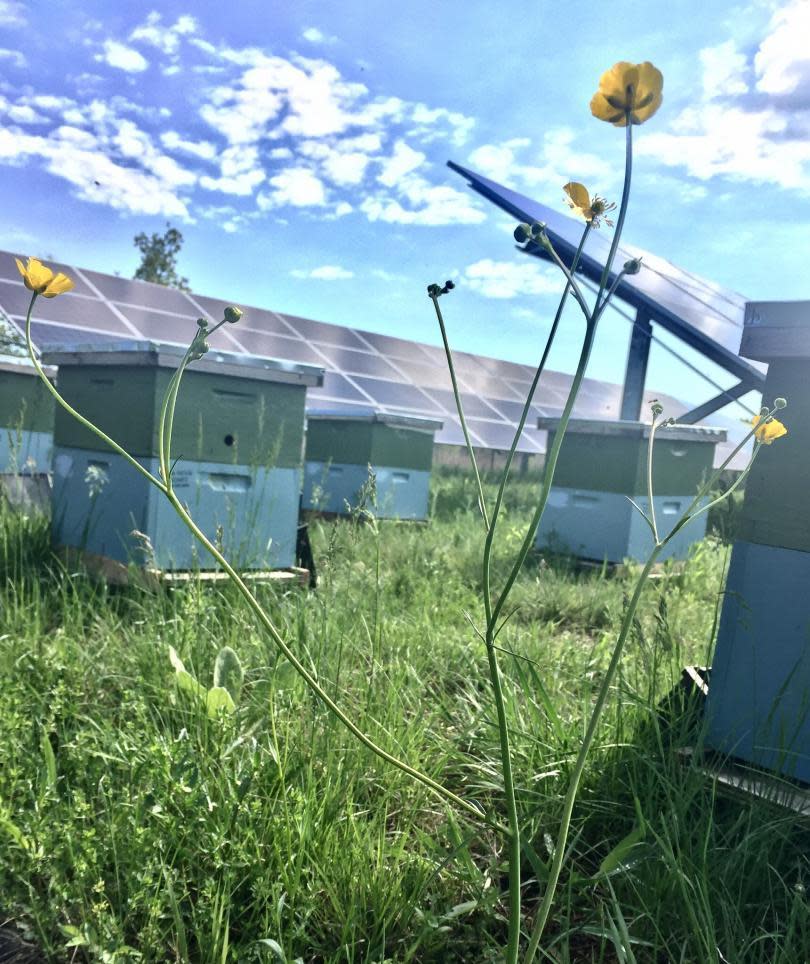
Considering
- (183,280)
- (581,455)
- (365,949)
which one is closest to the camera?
(365,949)

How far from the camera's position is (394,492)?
702 centimetres

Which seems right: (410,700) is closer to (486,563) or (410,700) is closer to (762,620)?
(762,620)

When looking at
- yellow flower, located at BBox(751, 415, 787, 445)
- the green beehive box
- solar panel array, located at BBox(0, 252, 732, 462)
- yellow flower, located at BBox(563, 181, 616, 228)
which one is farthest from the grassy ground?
solar panel array, located at BBox(0, 252, 732, 462)

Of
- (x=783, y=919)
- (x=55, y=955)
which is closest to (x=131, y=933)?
(x=55, y=955)

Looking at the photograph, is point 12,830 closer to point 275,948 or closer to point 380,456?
point 275,948

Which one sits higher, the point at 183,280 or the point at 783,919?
the point at 183,280

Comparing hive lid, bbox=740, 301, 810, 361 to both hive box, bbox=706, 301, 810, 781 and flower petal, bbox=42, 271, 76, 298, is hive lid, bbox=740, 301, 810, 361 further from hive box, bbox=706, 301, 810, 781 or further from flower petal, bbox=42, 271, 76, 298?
flower petal, bbox=42, 271, 76, 298

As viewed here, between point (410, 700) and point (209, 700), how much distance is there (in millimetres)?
556

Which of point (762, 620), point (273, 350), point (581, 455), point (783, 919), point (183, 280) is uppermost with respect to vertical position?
point (183, 280)

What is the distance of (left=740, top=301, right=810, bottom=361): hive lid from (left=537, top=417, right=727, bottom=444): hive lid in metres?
3.15

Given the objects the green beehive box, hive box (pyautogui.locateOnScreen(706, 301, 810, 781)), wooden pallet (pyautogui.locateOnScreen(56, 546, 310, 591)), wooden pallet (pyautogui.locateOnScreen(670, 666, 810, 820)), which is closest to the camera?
wooden pallet (pyautogui.locateOnScreen(670, 666, 810, 820))

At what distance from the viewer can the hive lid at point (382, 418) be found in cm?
680

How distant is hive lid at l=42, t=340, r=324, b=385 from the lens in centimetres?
324

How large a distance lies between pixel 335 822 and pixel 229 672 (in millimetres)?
668
